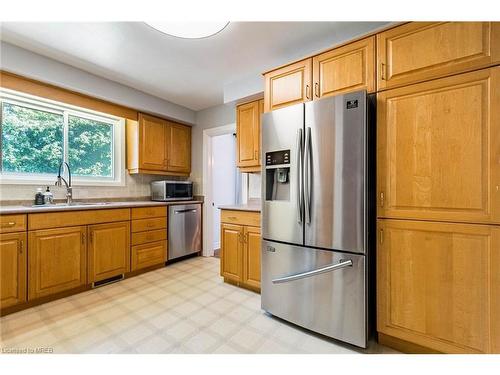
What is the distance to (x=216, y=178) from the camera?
4.35 meters

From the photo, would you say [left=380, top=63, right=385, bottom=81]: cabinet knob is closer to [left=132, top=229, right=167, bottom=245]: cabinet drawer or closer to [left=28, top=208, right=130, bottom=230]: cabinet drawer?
[left=28, top=208, right=130, bottom=230]: cabinet drawer

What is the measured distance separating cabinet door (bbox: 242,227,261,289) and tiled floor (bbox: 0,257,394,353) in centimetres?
15

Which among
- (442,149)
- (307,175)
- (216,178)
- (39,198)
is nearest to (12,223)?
(39,198)

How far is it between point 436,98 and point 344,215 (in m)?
0.88

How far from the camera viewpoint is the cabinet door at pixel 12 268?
1897 mm

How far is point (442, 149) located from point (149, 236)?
10.1 feet

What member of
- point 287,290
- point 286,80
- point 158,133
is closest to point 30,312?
point 287,290

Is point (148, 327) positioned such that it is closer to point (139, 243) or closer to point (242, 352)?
point (242, 352)

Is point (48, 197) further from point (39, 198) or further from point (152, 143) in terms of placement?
point (152, 143)

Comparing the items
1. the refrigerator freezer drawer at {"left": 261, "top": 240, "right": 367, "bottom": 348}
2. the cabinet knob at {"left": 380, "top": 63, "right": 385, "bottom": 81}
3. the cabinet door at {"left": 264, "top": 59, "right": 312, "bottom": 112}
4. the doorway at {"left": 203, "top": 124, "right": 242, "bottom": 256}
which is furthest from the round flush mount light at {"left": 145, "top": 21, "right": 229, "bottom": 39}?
the doorway at {"left": 203, "top": 124, "right": 242, "bottom": 256}

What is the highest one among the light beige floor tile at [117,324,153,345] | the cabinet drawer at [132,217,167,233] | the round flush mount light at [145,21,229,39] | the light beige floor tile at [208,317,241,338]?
the round flush mount light at [145,21,229,39]

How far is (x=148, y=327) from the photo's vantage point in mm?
1783

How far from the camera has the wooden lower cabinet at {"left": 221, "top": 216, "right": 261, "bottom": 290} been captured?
93.8 inches

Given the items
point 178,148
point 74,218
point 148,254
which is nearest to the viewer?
point 74,218
